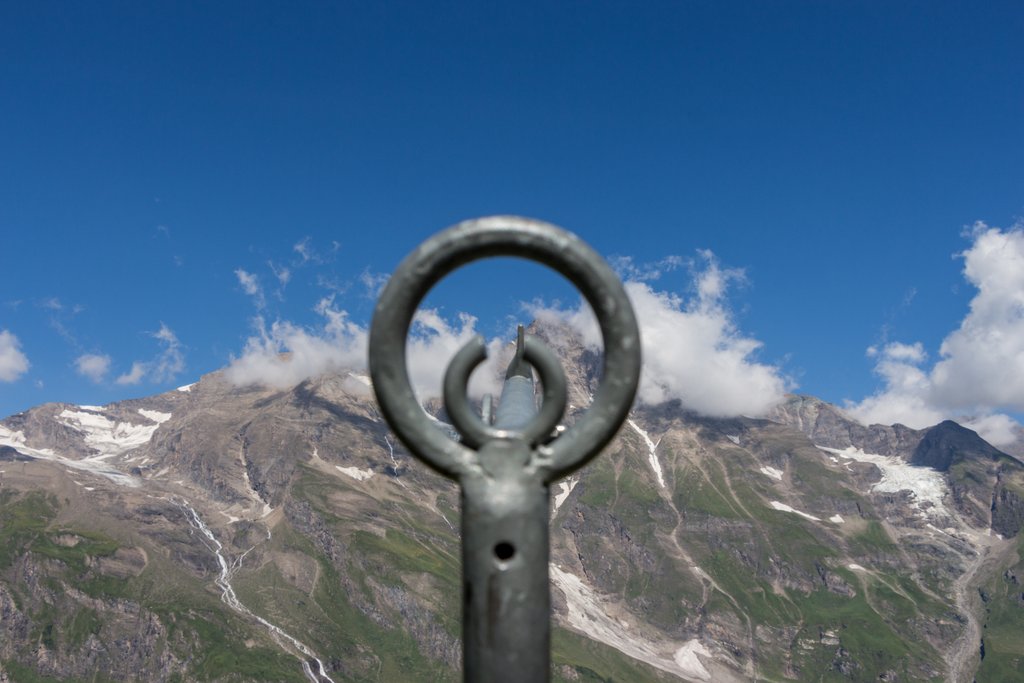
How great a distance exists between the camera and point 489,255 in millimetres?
4566

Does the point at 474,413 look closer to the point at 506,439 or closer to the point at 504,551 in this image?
the point at 506,439

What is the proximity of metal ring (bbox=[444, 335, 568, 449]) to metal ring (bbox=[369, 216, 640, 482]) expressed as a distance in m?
0.09

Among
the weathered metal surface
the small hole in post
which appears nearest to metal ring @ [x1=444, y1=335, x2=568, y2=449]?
the weathered metal surface

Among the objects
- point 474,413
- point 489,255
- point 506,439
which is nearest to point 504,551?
point 506,439

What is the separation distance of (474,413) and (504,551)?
79cm

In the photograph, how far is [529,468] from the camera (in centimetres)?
440

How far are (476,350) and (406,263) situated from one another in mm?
Result: 695

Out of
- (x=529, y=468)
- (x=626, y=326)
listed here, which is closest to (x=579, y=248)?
(x=626, y=326)

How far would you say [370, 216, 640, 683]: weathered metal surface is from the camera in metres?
4.24

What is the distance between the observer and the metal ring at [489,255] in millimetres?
4402

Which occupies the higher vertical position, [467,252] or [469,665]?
[467,252]

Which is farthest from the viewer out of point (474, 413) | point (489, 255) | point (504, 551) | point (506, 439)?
point (474, 413)

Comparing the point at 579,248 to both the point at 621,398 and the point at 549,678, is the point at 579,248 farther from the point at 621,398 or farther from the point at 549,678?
the point at 549,678

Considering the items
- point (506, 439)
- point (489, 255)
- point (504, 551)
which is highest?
point (489, 255)
